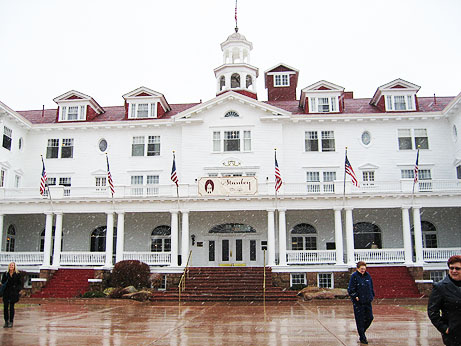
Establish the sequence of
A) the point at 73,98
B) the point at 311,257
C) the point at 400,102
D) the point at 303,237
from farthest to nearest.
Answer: the point at 73,98
the point at 400,102
the point at 303,237
the point at 311,257

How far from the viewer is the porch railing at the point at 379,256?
27.7 meters

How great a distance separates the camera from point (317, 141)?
33.1m

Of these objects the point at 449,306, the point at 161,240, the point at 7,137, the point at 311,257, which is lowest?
the point at 449,306

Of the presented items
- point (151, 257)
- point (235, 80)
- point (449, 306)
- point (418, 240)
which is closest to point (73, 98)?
A: point (235, 80)

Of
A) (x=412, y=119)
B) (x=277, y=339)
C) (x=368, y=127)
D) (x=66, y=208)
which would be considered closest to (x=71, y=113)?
(x=66, y=208)

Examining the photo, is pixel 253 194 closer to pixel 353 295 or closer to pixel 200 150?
pixel 200 150

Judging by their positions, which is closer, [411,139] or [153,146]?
[411,139]

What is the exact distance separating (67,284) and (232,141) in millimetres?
13846

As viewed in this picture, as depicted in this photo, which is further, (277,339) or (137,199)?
(137,199)

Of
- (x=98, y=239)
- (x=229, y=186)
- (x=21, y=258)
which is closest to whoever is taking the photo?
(x=229, y=186)

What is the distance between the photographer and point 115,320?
51.3ft

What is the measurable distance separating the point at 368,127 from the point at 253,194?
10242 millimetres

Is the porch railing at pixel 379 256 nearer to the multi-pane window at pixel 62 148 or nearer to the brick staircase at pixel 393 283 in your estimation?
the brick staircase at pixel 393 283

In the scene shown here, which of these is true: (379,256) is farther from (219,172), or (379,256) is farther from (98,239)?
(98,239)
